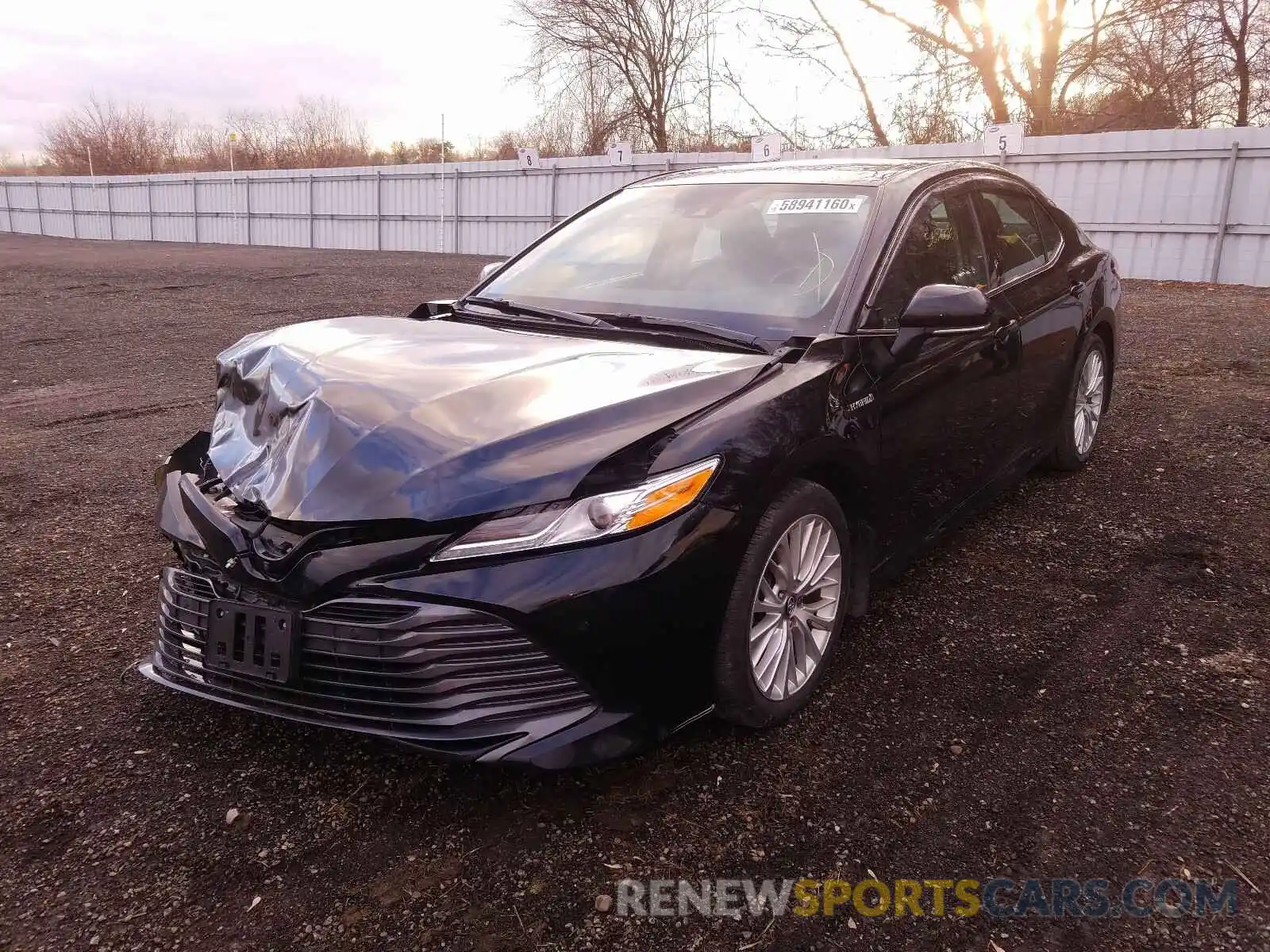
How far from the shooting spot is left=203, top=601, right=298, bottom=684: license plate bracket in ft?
7.31

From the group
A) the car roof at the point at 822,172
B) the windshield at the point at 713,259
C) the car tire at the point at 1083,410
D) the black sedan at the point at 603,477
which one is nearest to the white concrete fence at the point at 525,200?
the car tire at the point at 1083,410

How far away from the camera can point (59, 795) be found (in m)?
2.43

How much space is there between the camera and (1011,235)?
4230 millimetres

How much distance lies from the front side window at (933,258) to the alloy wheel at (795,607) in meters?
0.79

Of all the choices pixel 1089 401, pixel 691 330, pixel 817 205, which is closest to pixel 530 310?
pixel 691 330

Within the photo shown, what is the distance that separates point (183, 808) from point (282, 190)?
3434 centimetres

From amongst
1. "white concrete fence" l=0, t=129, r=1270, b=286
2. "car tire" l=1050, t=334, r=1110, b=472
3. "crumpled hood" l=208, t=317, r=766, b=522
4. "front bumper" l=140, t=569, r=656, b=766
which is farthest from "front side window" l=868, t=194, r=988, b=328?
"white concrete fence" l=0, t=129, r=1270, b=286

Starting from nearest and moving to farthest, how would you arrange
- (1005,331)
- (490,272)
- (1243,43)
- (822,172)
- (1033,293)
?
1. (822,172)
2. (1005,331)
3. (490,272)
4. (1033,293)
5. (1243,43)

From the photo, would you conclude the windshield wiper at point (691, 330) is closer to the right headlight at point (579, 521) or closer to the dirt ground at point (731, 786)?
the right headlight at point (579, 521)

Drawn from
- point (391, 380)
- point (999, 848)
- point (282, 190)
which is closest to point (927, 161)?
point (391, 380)

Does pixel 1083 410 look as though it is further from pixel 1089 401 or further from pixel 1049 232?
pixel 1049 232

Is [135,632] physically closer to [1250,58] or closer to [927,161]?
[927,161]

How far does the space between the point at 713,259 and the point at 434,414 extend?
4.73ft

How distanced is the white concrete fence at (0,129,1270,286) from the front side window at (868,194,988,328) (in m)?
8.46
